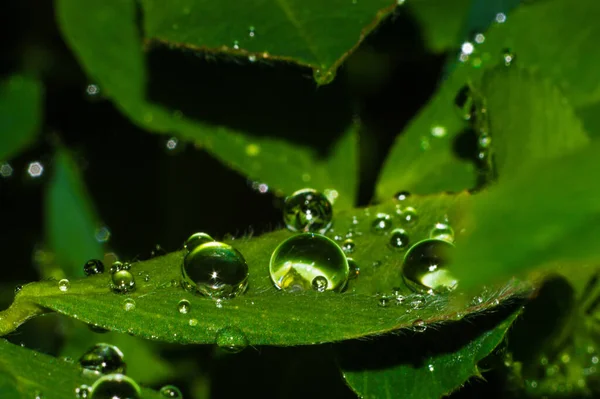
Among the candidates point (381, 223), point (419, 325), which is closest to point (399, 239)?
point (381, 223)

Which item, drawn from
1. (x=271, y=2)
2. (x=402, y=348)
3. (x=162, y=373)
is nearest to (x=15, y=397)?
(x=402, y=348)

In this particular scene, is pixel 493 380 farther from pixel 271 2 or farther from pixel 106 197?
pixel 106 197

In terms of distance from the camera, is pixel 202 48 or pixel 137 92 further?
pixel 137 92

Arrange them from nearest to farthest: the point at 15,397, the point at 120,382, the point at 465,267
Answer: the point at 465,267
the point at 15,397
the point at 120,382

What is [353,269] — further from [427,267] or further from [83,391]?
[83,391]

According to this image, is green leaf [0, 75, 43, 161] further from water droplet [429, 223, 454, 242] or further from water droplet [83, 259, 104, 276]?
water droplet [429, 223, 454, 242]

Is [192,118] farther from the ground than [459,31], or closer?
closer

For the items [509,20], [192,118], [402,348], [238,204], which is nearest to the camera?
[402,348]

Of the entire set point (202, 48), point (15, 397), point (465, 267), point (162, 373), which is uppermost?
point (202, 48)
